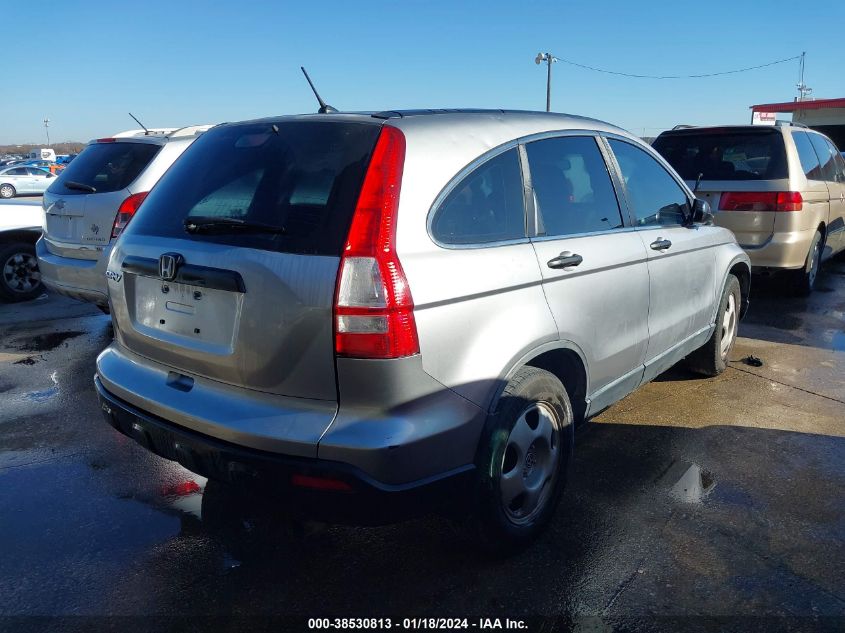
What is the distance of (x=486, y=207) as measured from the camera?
267cm

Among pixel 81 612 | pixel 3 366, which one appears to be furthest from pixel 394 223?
pixel 3 366

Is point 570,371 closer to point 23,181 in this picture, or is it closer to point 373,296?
point 373,296

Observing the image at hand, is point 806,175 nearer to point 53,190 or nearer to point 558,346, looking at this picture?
point 558,346

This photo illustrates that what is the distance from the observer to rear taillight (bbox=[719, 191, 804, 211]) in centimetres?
676

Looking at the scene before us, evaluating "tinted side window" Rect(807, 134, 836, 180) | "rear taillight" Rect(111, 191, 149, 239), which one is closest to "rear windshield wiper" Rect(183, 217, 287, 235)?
"rear taillight" Rect(111, 191, 149, 239)

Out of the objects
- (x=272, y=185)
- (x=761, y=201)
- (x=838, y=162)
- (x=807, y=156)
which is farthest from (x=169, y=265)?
(x=838, y=162)

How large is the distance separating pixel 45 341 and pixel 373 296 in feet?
17.1

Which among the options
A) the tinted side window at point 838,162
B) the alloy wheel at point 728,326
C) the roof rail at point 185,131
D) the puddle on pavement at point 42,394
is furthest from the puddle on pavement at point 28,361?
the tinted side window at point 838,162

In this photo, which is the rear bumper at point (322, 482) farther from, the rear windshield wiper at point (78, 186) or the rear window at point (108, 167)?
the rear windshield wiper at point (78, 186)

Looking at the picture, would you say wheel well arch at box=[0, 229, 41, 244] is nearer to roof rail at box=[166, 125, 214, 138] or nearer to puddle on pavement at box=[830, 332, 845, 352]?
roof rail at box=[166, 125, 214, 138]

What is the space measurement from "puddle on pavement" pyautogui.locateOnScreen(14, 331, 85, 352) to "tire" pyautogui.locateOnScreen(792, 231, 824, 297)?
296 inches

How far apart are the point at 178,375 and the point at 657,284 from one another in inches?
98.6

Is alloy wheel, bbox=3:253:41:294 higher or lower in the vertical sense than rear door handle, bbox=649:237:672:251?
lower

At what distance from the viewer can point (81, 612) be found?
8.20 ft
